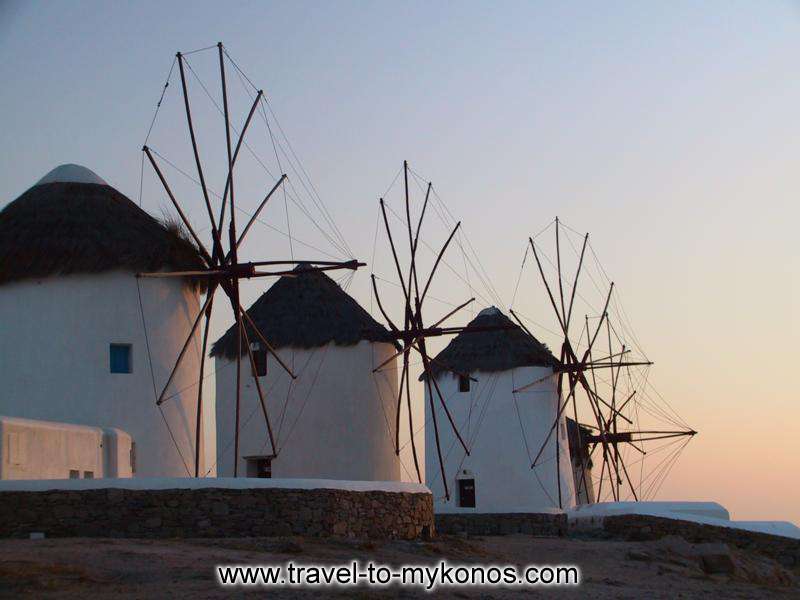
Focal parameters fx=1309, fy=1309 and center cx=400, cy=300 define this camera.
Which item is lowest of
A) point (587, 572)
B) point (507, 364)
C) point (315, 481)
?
point (587, 572)

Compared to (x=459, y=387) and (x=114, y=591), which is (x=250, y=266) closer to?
(x=114, y=591)

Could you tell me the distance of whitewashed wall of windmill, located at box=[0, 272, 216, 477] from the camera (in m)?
20.9

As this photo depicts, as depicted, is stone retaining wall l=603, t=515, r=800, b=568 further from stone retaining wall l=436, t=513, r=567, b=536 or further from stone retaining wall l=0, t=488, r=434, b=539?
stone retaining wall l=0, t=488, r=434, b=539

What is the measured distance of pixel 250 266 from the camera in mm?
21453

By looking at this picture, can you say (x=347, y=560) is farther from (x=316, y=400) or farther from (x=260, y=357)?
(x=260, y=357)

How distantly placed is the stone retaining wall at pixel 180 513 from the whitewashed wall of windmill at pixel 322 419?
8.75 meters

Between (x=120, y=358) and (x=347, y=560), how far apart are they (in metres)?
7.39

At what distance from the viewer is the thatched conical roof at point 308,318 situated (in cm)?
2792

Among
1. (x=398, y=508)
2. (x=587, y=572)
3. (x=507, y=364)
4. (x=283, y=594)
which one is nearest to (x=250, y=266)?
(x=398, y=508)

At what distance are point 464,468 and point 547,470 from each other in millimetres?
2193

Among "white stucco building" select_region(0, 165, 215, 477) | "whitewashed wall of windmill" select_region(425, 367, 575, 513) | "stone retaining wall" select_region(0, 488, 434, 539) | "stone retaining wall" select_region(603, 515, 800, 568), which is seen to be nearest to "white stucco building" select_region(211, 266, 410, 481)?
"stone retaining wall" select_region(603, 515, 800, 568)

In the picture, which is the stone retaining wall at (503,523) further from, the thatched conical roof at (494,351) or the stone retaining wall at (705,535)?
the thatched conical roof at (494,351)

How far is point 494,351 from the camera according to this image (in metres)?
34.6

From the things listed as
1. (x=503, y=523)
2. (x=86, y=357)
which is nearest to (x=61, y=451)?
(x=86, y=357)
